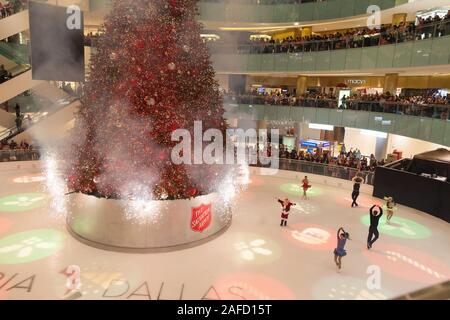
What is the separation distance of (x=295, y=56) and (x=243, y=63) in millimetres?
3666

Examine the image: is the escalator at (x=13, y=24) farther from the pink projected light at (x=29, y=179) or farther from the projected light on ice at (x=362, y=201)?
the projected light on ice at (x=362, y=201)

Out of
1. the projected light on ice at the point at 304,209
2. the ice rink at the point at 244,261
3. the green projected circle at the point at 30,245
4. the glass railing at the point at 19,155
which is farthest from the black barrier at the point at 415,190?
the glass railing at the point at 19,155

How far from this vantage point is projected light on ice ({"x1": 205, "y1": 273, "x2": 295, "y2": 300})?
7.54 meters

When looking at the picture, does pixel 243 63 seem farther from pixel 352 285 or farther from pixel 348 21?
pixel 352 285

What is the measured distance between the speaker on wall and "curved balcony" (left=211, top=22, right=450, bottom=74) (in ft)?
36.5

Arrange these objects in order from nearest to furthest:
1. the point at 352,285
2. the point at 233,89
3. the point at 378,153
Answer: the point at 352,285, the point at 378,153, the point at 233,89

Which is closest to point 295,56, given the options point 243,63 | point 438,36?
point 243,63

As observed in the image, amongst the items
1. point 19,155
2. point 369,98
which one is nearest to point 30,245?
point 19,155

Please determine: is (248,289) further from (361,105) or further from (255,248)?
(361,105)

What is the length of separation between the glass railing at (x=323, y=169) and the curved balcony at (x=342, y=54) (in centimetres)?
548

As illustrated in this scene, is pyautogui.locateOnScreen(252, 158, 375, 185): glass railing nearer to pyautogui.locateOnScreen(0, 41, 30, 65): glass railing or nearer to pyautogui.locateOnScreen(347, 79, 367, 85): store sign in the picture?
pyautogui.locateOnScreen(347, 79, 367, 85): store sign

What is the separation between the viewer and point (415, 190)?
48.3 feet

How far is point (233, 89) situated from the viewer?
102 feet

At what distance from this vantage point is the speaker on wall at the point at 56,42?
47.4 feet
